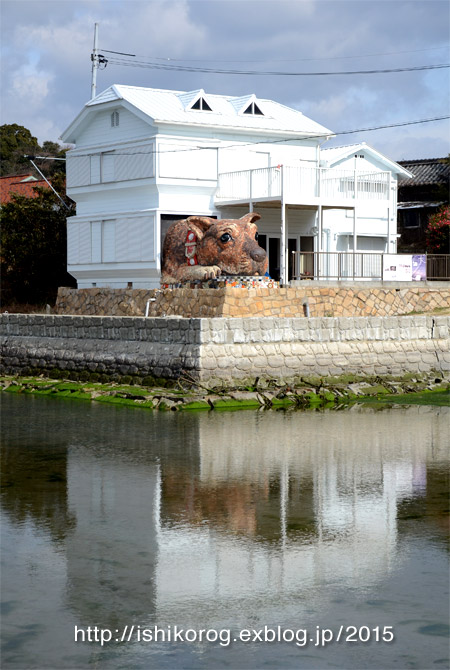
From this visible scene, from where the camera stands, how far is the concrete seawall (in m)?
22.3

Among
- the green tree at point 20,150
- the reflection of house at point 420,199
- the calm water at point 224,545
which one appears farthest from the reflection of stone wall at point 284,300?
the green tree at point 20,150

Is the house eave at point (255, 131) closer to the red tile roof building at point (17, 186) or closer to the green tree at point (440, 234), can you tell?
the green tree at point (440, 234)

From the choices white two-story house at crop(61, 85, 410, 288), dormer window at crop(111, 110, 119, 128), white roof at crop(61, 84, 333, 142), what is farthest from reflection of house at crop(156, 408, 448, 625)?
dormer window at crop(111, 110, 119, 128)

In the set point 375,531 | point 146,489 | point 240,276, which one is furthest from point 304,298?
point 375,531

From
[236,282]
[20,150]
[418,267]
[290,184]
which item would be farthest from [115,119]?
[20,150]

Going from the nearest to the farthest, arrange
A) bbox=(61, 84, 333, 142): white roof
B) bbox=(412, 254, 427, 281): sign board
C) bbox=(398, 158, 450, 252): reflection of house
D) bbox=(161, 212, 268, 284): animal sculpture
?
bbox=(161, 212, 268, 284): animal sculpture, bbox=(412, 254, 427, 281): sign board, bbox=(61, 84, 333, 142): white roof, bbox=(398, 158, 450, 252): reflection of house

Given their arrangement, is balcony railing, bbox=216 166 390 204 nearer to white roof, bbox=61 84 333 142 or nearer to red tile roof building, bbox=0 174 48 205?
white roof, bbox=61 84 333 142

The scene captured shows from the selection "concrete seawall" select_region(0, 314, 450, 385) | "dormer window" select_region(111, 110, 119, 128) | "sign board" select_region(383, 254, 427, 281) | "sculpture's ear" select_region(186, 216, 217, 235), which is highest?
"dormer window" select_region(111, 110, 119, 128)

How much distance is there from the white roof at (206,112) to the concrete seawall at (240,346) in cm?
926

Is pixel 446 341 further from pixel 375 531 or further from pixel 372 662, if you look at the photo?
pixel 372 662

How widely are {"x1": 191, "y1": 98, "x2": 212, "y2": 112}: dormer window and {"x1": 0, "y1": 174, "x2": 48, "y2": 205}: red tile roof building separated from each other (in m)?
13.1

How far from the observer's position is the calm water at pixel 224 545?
7.38m

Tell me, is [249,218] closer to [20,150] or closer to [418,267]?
[418,267]

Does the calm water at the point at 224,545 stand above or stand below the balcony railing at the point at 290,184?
below
